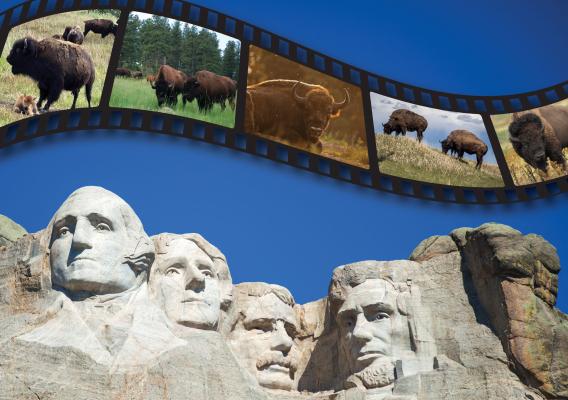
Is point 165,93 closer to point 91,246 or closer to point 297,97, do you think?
point 297,97

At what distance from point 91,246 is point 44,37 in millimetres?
7182

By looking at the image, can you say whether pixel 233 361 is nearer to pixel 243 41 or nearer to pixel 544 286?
pixel 544 286

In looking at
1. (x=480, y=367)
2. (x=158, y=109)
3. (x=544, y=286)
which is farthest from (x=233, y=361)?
(x=158, y=109)

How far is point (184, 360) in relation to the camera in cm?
1367

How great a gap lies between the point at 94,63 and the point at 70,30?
70 centimetres

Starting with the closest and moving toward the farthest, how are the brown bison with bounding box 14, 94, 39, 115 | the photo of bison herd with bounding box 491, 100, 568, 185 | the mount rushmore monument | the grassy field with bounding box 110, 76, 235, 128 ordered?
the mount rushmore monument, the brown bison with bounding box 14, 94, 39, 115, the grassy field with bounding box 110, 76, 235, 128, the photo of bison herd with bounding box 491, 100, 568, 185

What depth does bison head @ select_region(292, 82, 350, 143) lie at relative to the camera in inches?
840

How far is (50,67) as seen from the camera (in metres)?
20.2

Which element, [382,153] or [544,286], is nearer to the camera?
[544,286]

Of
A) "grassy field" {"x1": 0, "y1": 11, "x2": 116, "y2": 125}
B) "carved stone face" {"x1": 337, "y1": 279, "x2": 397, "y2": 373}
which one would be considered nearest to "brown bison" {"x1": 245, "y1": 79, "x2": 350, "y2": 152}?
"grassy field" {"x1": 0, "y1": 11, "x2": 116, "y2": 125}

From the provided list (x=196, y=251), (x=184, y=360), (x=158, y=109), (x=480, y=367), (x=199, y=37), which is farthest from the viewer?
(x=199, y=37)

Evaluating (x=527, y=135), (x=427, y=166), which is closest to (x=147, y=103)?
(x=427, y=166)

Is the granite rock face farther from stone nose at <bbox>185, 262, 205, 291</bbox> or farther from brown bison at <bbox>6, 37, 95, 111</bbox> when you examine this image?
brown bison at <bbox>6, 37, 95, 111</bbox>

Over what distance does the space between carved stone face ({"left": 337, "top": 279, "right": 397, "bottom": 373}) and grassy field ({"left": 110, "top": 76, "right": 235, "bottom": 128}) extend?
5.89 meters
